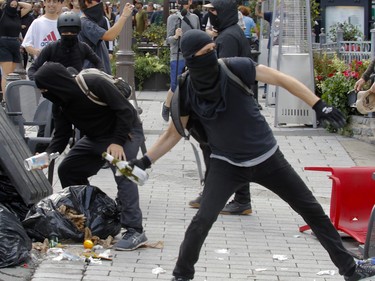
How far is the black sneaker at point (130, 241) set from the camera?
22.0 ft

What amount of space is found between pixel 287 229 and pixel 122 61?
7145mm

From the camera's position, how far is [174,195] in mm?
8961

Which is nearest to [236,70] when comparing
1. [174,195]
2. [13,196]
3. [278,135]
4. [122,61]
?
[13,196]

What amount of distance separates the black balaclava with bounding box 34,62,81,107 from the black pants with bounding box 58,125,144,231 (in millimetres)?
475

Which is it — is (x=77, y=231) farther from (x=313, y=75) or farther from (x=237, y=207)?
(x=313, y=75)

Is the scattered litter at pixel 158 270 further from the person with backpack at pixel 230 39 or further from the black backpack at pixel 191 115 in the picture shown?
the person with backpack at pixel 230 39

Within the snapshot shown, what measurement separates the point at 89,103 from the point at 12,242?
115 centimetres

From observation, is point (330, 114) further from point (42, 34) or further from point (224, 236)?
point (42, 34)

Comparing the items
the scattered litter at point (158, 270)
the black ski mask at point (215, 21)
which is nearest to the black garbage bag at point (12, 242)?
the scattered litter at point (158, 270)

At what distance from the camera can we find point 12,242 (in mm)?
6191

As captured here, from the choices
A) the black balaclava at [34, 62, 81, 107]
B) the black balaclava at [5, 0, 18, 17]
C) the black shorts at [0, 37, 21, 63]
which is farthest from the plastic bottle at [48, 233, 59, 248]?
the black balaclava at [5, 0, 18, 17]

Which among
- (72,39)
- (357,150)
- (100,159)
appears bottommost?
(357,150)

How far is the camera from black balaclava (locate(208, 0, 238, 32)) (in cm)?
794

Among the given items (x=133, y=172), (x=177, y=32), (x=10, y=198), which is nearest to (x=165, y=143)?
(x=133, y=172)
